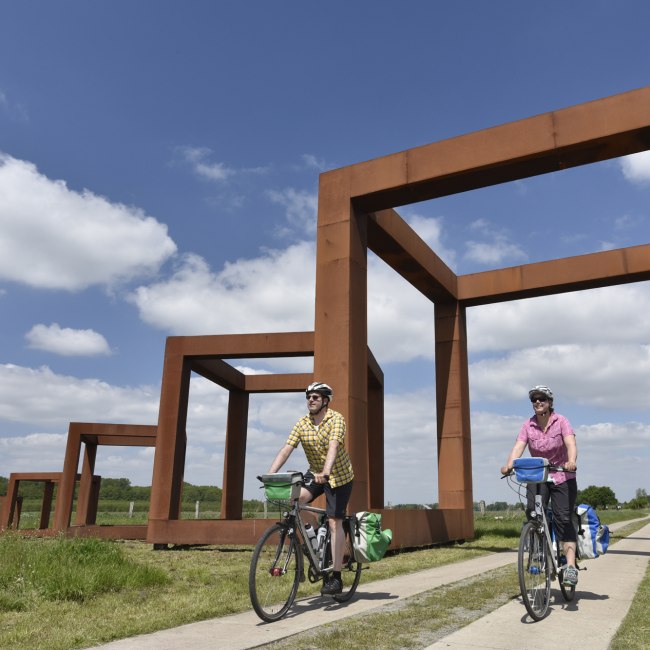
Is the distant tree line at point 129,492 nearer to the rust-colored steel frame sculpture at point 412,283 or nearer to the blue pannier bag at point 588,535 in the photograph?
the rust-colored steel frame sculpture at point 412,283

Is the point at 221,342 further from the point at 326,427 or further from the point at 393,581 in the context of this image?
the point at 326,427

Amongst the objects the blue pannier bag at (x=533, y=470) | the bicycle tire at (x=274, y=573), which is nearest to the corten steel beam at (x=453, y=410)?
the blue pannier bag at (x=533, y=470)

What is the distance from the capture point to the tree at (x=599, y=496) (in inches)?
3374

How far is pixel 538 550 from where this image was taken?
4.53 metres

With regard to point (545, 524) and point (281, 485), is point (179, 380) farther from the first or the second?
point (545, 524)

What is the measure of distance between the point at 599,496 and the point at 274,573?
95154 millimetres

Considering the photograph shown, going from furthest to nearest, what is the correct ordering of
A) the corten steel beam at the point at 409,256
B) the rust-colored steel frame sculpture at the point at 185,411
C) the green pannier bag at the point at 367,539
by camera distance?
the rust-colored steel frame sculpture at the point at 185,411, the corten steel beam at the point at 409,256, the green pannier bag at the point at 367,539

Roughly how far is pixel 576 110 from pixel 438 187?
232cm

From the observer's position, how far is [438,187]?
10281mm

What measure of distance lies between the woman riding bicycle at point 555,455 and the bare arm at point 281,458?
1665mm

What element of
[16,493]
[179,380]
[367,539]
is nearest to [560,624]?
[367,539]

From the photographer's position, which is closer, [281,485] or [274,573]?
[274,573]

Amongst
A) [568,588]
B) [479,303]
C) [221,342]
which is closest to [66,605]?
[568,588]

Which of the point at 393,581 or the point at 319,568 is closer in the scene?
the point at 319,568
